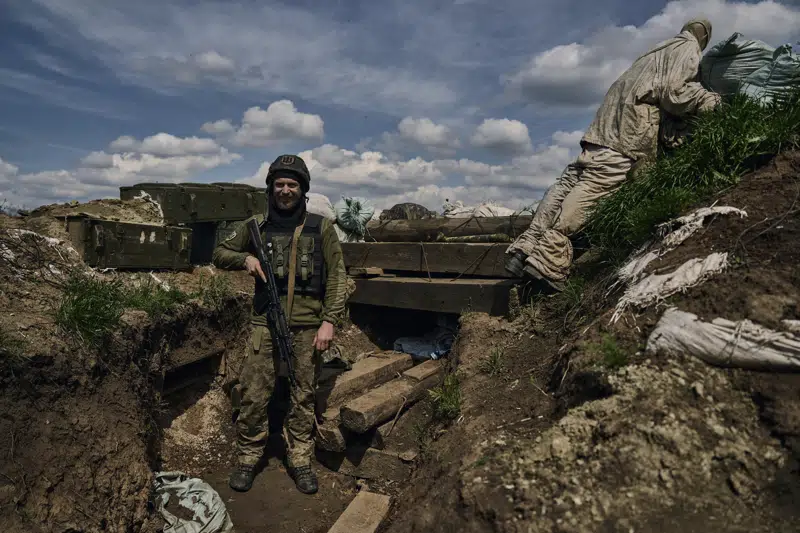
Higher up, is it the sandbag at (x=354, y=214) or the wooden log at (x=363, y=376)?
the sandbag at (x=354, y=214)

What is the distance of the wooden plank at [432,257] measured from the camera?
518cm

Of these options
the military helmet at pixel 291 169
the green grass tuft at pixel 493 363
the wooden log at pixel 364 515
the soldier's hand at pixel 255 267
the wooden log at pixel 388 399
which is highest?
the military helmet at pixel 291 169

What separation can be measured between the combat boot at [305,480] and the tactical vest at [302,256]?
→ 1.48m

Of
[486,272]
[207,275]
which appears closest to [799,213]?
[486,272]

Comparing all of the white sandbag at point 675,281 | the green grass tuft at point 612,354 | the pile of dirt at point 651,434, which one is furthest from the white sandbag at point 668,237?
the green grass tuft at point 612,354

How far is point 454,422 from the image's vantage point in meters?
3.31

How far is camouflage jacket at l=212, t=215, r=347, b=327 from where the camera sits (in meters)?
4.26

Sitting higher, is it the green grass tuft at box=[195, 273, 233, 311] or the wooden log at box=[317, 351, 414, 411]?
the green grass tuft at box=[195, 273, 233, 311]

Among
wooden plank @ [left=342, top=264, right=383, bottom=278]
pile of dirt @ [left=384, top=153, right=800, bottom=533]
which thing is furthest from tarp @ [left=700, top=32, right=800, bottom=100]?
wooden plank @ [left=342, top=264, right=383, bottom=278]

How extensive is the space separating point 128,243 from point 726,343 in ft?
17.1

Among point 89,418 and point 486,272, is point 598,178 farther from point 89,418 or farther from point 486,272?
point 89,418

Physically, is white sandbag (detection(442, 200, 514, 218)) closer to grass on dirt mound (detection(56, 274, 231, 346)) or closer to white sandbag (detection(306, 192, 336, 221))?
white sandbag (detection(306, 192, 336, 221))

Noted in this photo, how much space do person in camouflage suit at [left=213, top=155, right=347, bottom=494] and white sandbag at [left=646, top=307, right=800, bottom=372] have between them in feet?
8.02

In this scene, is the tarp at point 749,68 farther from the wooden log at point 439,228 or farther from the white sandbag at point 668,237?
the wooden log at point 439,228
